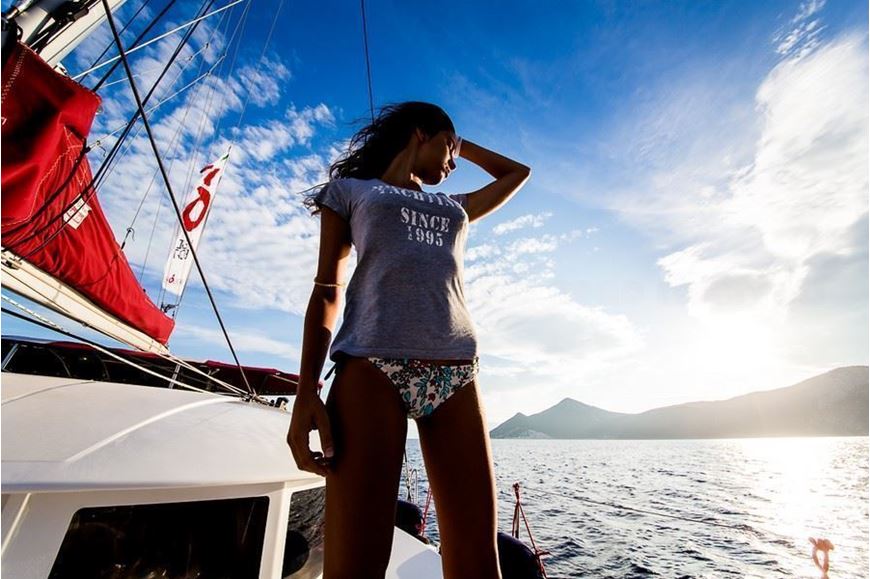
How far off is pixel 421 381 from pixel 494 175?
1.32 meters


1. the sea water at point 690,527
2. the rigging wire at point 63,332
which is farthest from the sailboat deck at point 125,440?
the sea water at point 690,527

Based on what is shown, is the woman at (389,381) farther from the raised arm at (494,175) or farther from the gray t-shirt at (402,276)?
the raised arm at (494,175)

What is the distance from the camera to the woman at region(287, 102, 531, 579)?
1.17m

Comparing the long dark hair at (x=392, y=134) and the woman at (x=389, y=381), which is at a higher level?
the long dark hair at (x=392, y=134)

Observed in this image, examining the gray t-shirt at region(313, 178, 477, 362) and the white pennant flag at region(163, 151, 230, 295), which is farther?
the white pennant flag at region(163, 151, 230, 295)

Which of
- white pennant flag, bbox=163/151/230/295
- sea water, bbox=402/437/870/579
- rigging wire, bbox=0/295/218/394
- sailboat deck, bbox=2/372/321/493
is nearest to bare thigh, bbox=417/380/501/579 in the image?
sailboat deck, bbox=2/372/321/493

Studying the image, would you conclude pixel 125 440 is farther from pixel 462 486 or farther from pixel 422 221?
pixel 422 221

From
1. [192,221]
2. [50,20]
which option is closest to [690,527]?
[192,221]

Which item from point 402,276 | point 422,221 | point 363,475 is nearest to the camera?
point 363,475

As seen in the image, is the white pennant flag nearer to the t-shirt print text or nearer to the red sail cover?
the red sail cover

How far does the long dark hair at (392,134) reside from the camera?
1.99m

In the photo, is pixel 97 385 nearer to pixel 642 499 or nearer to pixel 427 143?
pixel 427 143

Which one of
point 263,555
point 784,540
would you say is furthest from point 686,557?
point 263,555

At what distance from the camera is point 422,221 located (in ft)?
5.26
